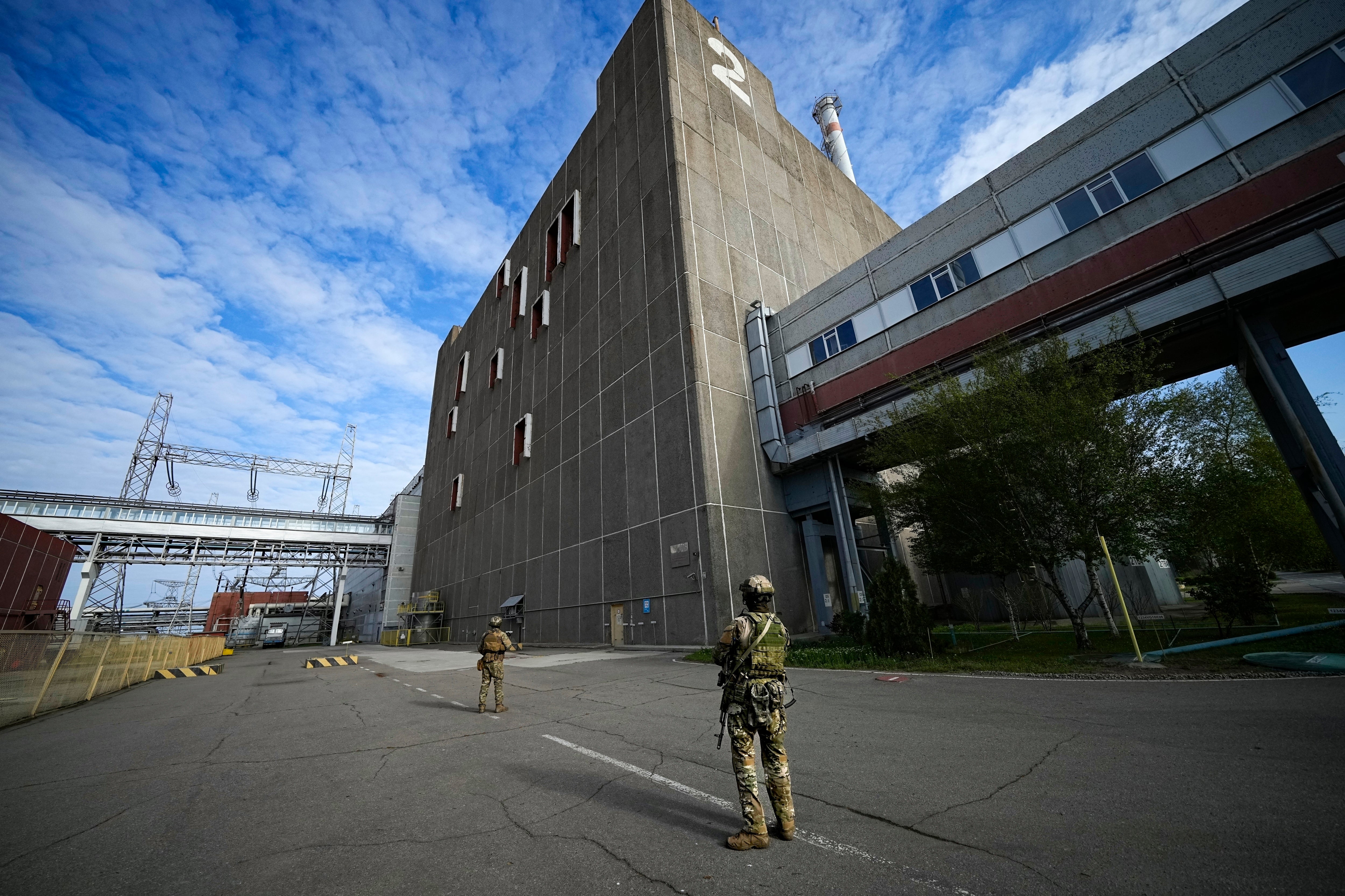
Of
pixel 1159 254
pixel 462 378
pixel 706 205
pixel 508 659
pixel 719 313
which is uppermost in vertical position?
pixel 462 378

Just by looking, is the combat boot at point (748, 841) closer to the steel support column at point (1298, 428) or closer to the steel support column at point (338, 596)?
the steel support column at point (1298, 428)

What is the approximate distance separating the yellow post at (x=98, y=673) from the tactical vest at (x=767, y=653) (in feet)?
60.3

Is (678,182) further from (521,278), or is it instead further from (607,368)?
(521,278)

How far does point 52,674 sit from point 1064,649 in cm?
2257

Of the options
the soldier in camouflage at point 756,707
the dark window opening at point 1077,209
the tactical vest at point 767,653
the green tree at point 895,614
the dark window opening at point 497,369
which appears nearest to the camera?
the soldier in camouflage at point 756,707

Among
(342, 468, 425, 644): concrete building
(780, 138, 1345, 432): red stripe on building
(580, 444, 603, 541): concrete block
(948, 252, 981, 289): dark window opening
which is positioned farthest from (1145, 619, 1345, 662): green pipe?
(342, 468, 425, 644): concrete building

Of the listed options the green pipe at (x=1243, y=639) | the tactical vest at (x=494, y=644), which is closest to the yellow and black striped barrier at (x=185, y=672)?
the tactical vest at (x=494, y=644)

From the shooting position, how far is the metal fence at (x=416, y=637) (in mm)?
41406

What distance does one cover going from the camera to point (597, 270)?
28766mm

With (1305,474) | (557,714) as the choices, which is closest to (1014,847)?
(557,714)

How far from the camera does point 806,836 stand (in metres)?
3.87

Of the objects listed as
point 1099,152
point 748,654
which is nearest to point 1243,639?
point 748,654

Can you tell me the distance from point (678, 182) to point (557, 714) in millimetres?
22207

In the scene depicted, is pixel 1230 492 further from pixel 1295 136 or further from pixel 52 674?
pixel 52 674
